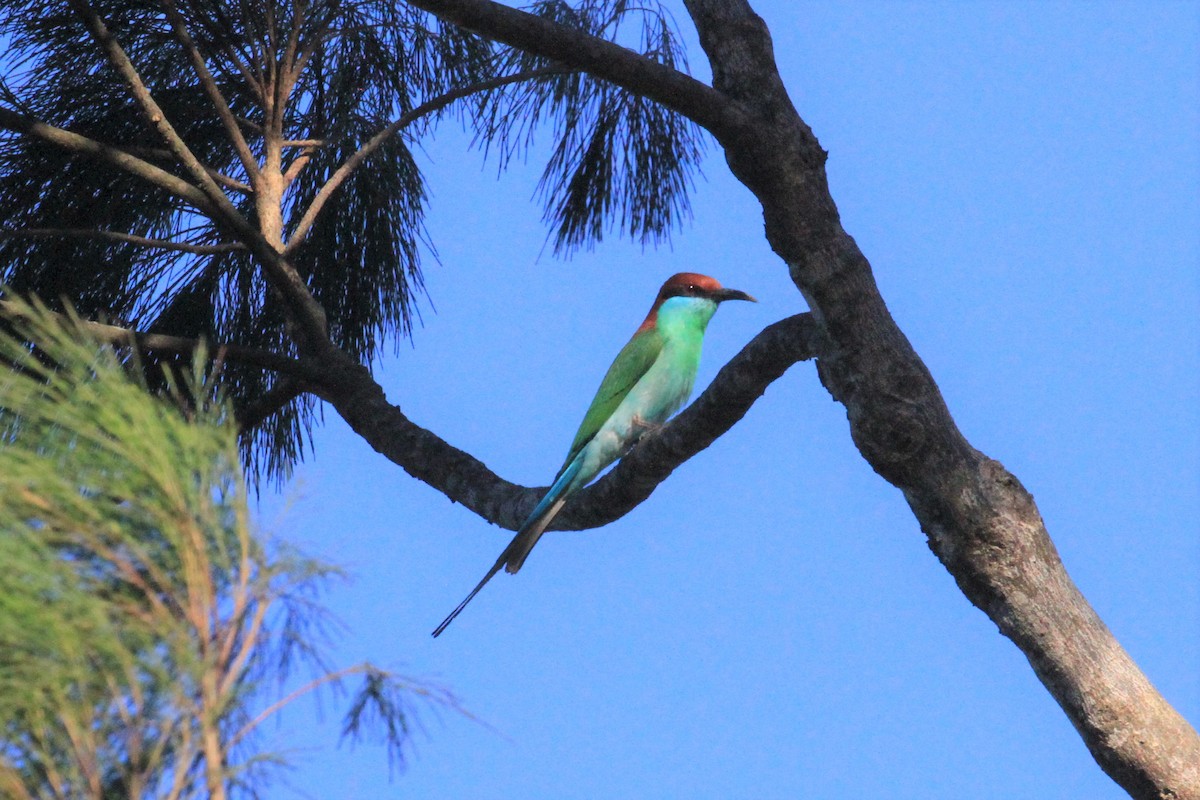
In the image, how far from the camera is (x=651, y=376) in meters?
4.09

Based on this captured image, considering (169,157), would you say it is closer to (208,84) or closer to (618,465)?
(208,84)

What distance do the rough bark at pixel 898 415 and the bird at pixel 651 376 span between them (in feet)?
3.27

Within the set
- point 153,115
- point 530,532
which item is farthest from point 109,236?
point 530,532

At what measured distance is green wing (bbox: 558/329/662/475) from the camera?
3.96 m

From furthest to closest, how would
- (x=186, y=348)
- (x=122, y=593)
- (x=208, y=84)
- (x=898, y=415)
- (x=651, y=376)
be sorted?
(x=651, y=376), (x=208, y=84), (x=186, y=348), (x=898, y=415), (x=122, y=593)

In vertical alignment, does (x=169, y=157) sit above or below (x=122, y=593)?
above

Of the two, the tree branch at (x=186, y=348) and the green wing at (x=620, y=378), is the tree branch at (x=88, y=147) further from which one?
the green wing at (x=620, y=378)

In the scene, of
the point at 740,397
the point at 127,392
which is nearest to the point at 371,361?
the point at 740,397

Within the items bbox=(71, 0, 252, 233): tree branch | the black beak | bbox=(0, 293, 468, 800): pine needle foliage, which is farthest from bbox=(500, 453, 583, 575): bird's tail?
bbox=(0, 293, 468, 800): pine needle foliage

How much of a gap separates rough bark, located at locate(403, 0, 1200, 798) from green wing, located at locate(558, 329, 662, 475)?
125cm

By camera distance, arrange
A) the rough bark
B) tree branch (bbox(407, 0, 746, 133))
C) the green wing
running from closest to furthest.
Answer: the rough bark < tree branch (bbox(407, 0, 746, 133)) < the green wing

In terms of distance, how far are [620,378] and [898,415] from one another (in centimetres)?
159

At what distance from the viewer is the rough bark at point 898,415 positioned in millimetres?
2502

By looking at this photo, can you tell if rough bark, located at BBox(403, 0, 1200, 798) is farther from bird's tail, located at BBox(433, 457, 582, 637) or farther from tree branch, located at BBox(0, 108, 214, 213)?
tree branch, located at BBox(0, 108, 214, 213)
